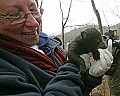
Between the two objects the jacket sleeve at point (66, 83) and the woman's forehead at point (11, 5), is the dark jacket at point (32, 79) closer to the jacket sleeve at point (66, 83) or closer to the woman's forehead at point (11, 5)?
the jacket sleeve at point (66, 83)

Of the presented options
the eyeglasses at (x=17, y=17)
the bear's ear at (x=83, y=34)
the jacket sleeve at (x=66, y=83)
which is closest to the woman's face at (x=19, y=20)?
the eyeglasses at (x=17, y=17)

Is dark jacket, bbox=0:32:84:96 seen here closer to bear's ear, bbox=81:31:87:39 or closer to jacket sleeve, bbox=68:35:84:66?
jacket sleeve, bbox=68:35:84:66

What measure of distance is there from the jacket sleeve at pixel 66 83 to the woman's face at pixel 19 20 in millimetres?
320

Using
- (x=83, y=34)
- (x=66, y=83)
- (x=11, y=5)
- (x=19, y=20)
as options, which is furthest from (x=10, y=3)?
(x=83, y=34)

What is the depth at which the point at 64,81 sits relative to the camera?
1.42m

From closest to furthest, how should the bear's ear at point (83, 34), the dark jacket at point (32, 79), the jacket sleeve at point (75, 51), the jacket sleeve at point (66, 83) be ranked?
1. the dark jacket at point (32, 79)
2. the jacket sleeve at point (66, 83)
3. the jacket sleeve at point (75, 51)
4. the bear's ear at point (83, 34)

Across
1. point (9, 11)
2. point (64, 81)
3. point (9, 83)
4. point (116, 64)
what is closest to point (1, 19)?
point (9, 11)

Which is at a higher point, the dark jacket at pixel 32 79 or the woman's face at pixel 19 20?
the woman's face at pixel 19 20

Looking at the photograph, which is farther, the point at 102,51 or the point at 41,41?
the point at 41,41

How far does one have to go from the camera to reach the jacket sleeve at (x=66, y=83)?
134cm

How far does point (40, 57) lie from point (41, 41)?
0.27 m

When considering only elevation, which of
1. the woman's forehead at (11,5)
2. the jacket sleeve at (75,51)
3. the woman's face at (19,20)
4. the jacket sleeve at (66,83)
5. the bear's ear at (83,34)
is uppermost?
the woman's forehead at (11,5)

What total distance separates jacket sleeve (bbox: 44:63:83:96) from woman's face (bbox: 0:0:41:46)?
1.05ft

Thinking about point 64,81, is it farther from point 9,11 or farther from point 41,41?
point 9,11
